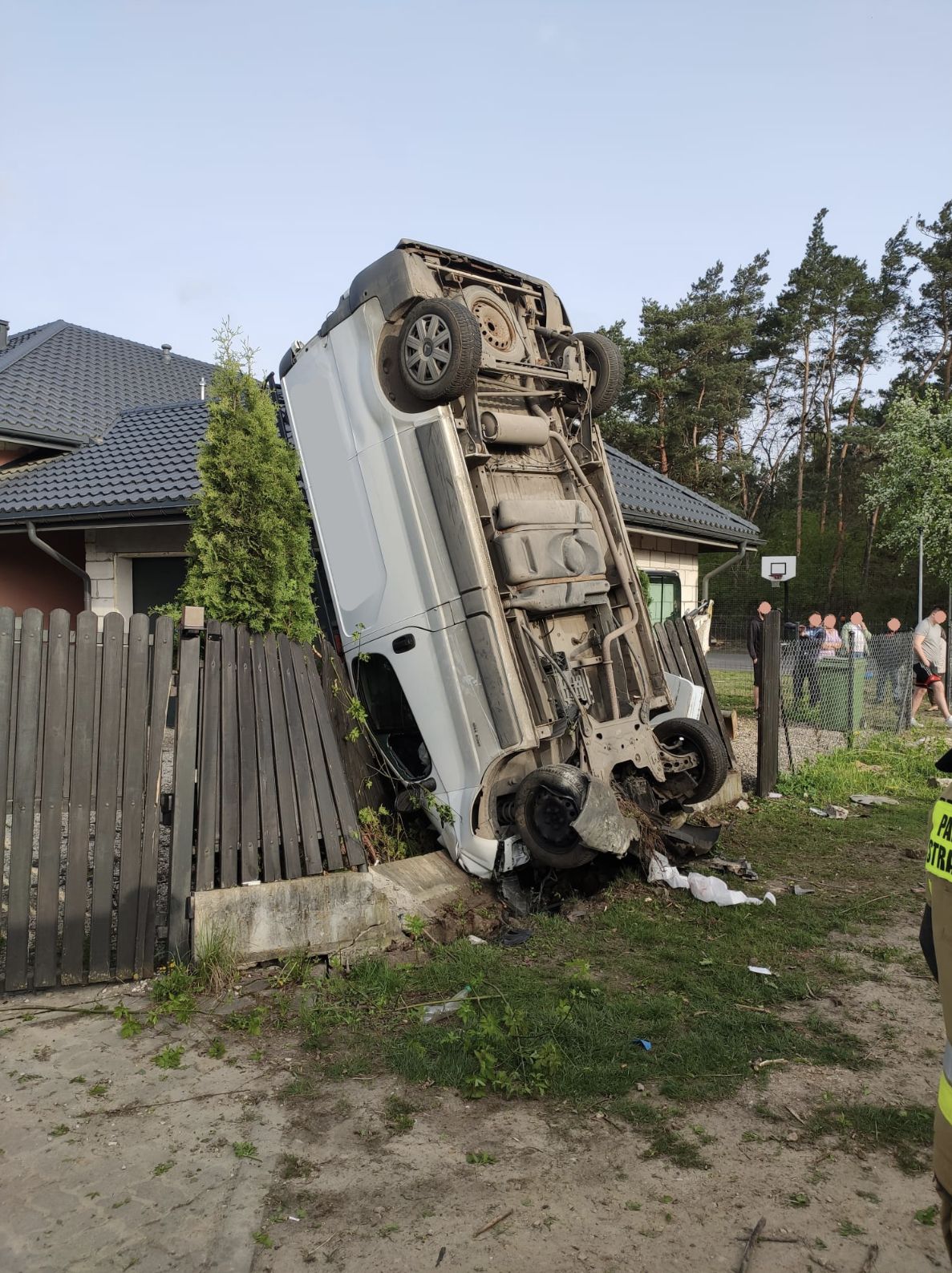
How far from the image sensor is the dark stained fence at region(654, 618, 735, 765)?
8719mm

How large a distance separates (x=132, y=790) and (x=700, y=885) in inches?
141

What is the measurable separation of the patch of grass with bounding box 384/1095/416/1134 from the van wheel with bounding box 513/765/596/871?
1995 mm

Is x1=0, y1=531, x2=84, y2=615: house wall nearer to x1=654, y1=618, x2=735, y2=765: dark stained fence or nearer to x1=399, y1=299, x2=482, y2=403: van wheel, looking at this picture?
x1=654, y1=618, x2=735, y2=765: dark stained fence

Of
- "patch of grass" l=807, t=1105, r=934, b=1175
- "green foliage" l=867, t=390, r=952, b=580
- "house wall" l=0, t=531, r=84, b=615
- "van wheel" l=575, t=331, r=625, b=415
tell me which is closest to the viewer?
"patch of grass" l=807, t=1105, r=934, b=1175

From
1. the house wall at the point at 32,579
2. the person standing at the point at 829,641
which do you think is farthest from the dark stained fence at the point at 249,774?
the person standing at the point at 829,641

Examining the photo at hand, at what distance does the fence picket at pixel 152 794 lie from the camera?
488 centimetres

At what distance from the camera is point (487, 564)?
19.0 feet

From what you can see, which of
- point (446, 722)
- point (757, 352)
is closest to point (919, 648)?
point (446, 722)

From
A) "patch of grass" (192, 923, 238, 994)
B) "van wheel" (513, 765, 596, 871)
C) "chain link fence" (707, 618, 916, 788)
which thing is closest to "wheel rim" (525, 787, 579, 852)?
"van wheel" (513, 765, 596, 871)

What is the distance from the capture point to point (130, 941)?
4.87 metres

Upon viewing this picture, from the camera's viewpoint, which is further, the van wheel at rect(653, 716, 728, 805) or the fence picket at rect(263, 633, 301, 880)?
the van wheel at rect(653, 716, 728, 805)

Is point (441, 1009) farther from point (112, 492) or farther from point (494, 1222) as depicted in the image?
point (112, 492)

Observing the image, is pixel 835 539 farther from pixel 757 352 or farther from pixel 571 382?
pixel 571 382

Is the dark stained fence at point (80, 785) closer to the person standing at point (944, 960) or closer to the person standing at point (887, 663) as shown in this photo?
the person standing at point (944, 960)
